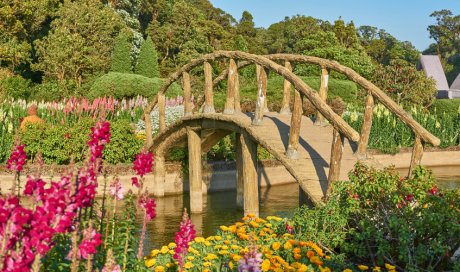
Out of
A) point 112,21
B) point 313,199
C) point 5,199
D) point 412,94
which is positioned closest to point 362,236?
point 313,199

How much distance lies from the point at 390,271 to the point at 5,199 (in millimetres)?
4481

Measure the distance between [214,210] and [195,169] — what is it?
1.16m

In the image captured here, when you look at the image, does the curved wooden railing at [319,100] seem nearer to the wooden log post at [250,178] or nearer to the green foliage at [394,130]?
the wooden log post at [250,178]

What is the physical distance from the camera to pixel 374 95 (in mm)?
10031

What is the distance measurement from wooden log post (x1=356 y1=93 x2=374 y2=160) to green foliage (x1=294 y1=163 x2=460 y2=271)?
1823 millimetres

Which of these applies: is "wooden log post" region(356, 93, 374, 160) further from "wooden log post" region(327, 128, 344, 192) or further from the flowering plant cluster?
the flowering plant cluster

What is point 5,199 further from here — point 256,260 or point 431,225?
point 431,225

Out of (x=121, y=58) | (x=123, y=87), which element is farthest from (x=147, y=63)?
(x=123, y=87)

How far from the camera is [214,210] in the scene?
16422mm

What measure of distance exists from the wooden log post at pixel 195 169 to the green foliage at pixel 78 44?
21.1 m

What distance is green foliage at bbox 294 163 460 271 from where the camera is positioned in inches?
279

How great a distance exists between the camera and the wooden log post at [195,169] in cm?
1588

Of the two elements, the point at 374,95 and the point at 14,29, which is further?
the point at 14,29

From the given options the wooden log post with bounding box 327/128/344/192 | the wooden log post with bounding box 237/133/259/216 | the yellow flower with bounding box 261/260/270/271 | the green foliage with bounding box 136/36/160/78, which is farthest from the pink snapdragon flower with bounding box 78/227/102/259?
the green foliage with bounding box 136/36/160/78
